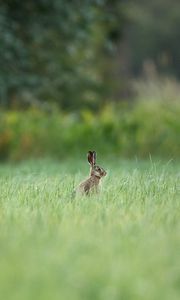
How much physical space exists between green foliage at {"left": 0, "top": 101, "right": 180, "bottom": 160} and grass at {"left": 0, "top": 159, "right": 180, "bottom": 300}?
374 inches

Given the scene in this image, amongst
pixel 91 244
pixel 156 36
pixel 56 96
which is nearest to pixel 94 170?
pixel 91 244

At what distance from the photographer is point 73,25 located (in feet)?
61.9

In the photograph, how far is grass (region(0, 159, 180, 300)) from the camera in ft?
13.6

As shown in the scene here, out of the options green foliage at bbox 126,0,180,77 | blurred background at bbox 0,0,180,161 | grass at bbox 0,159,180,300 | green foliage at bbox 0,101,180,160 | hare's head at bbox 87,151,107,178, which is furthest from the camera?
green foliage at bbox 126,0,180,77

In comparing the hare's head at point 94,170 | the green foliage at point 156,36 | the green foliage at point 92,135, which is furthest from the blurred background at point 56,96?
the green foliage at point 156,36

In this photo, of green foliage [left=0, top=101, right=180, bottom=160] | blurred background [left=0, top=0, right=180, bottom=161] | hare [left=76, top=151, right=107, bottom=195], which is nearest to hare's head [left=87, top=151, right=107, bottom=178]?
hare [left=76, top=151, right=107, bottom=195]

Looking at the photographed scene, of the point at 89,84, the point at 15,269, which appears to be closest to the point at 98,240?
the point at 15,269

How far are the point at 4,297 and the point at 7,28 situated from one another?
1439 cm

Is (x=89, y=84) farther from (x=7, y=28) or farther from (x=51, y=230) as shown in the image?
(x=51, y=230)

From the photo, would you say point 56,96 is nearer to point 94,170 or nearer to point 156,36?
point 94,170

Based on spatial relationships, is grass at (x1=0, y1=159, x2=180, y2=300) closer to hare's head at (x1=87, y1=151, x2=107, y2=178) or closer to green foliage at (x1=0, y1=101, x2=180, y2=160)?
hare's head at (x1=87, y1=151, x2=107, y2=178)

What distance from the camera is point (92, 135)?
56.5 feet

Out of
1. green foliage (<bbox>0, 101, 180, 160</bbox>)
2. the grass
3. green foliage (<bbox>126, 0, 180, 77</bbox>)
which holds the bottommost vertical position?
the grass

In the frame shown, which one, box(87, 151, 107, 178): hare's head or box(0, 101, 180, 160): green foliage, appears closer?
box(87, 151, 107, 178): hare's head
